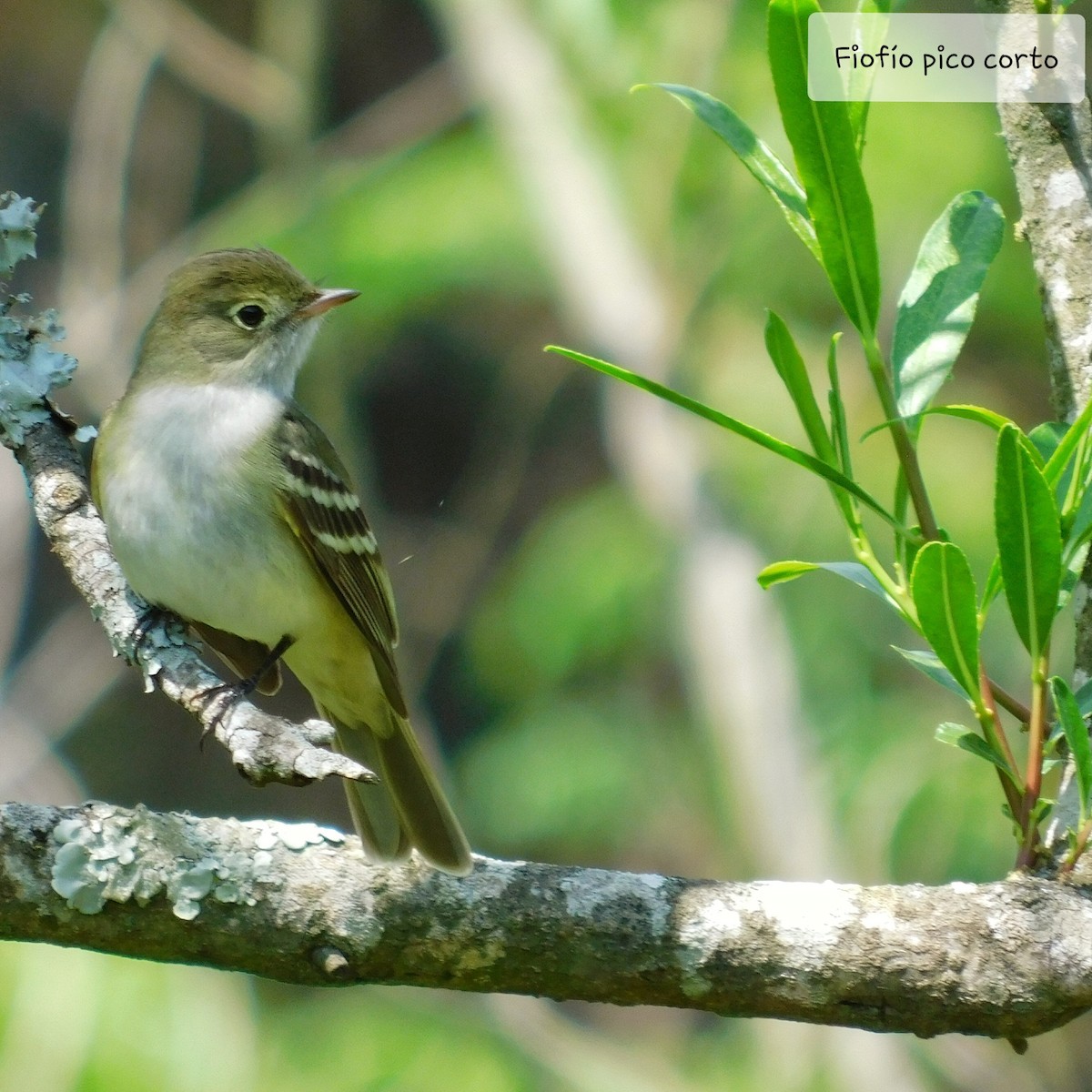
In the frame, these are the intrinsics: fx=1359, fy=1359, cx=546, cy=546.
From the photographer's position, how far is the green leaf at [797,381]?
196 centimetres

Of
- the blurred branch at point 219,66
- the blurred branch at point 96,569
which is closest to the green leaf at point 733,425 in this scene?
the blurred branch at point 96,569

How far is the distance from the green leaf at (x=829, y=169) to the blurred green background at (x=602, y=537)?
3451 mm

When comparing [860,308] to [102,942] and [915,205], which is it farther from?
[915,205]

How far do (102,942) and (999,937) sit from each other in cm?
135

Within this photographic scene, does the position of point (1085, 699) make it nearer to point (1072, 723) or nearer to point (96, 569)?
point (1072, 723)

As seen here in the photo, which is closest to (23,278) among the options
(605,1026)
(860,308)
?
(605,1026)

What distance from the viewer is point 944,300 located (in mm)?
2088

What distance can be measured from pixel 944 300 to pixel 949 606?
53cm

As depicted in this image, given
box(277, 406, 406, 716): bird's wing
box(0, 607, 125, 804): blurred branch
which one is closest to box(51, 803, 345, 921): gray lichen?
box(277, 406, 406, 716): bird's wing

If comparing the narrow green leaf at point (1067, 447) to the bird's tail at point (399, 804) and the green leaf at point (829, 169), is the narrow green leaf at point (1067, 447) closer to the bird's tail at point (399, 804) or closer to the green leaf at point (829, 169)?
the green leaf at point (829, 169)

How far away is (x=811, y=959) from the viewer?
6.61ft

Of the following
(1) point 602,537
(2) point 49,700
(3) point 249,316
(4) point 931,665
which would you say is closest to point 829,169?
(4) point 931,665

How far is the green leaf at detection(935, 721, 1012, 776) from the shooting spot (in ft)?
6.17

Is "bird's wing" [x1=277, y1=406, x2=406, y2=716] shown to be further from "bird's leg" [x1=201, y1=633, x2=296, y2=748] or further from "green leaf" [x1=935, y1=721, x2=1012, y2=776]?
"green leaf" [x1=935, y1=721, x2=1012, y2=776]
